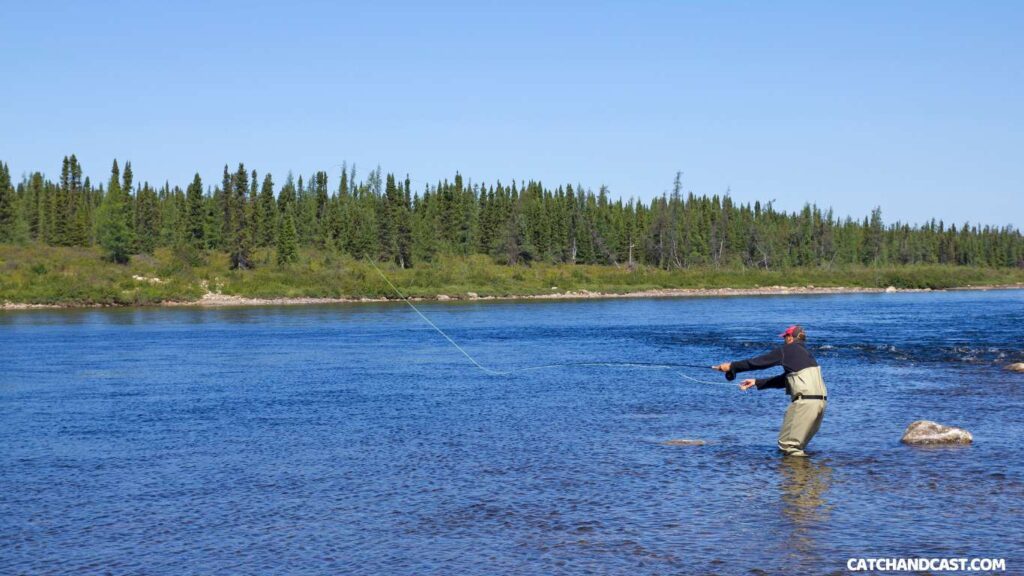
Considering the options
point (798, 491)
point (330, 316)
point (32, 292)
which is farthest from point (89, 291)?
point (798, 491)

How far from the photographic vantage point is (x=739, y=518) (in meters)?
12.5

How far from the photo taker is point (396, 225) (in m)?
138

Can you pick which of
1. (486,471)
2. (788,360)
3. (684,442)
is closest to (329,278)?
(684,442)

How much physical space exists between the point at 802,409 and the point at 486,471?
17.0 feet

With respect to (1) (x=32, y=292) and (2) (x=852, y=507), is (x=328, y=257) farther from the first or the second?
(2) (x=852, y=507)

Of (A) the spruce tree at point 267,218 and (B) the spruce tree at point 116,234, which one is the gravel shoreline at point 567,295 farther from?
(A) the spruce tree at point 267,218

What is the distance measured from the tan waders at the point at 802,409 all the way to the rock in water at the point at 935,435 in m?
2.31

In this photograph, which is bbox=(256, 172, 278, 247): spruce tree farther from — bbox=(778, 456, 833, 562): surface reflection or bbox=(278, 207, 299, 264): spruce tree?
bbox=(778, 456, 833, 562): surface reflection

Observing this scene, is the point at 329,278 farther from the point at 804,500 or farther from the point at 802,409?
the point at 804,500

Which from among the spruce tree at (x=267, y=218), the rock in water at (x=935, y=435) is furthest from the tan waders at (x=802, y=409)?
the spruce tree at (x=267, y=218)

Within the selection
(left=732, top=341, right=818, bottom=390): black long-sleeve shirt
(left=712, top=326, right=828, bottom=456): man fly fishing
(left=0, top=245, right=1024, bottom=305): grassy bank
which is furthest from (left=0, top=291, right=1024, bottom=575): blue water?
(left=0, top=245, right=1024, bottom=305): grassy bank

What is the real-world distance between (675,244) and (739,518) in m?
161

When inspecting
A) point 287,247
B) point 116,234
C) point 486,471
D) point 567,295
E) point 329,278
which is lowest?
point 486,471

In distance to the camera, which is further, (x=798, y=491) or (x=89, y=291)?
(x=89, y=291)
